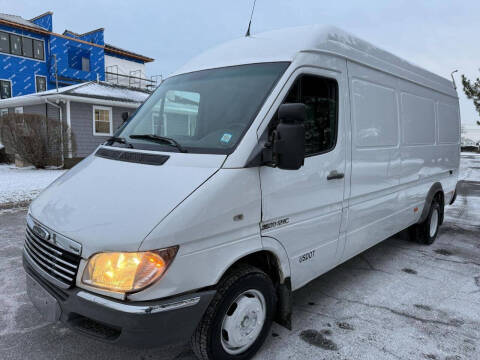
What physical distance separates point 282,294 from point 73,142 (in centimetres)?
1541

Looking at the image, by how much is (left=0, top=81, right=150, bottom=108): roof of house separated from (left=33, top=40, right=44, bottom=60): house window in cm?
1305

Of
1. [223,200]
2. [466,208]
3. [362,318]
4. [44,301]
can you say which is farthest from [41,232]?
[466,208]

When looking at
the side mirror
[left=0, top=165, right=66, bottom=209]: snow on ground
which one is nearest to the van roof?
the side mirror

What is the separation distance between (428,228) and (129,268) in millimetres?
5131

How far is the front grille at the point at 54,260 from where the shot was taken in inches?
92.7

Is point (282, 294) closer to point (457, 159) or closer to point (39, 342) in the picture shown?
point (39, 342)

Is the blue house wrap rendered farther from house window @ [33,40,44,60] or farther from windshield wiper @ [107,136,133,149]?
windshield wiper @ [107,136,133,149]

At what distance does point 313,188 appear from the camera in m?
3.17

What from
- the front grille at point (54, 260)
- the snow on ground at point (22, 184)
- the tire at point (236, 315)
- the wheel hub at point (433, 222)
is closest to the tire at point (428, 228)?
the wheel hub at point (433, 222)

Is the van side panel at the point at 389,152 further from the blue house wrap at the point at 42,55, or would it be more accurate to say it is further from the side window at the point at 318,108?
the blue house wrap at the point at 42,55

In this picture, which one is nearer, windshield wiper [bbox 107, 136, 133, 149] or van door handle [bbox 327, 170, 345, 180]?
windshield wiper [bbox 107, 136, 133, 149]

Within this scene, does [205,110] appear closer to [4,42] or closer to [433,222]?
[433,222]

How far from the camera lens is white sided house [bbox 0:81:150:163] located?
17734mm

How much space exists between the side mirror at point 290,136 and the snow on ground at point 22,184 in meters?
8.05
